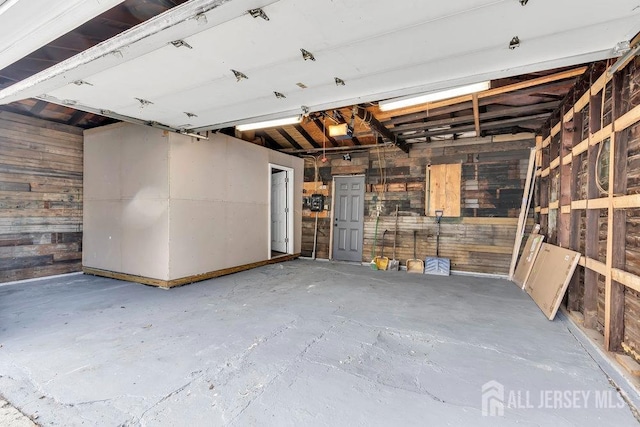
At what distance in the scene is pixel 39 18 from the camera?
5.89 feet

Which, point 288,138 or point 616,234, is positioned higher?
point 288,138

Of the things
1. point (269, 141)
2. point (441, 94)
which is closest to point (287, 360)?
point (441, 94)

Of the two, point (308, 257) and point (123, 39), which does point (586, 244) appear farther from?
point (308, 257)

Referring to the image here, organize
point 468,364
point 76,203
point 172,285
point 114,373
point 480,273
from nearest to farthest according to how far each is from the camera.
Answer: point 114,373, point 468,364, point 172,285, point 76,203, point 480,273

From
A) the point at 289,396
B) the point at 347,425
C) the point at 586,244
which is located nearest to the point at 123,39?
the point at 289,396

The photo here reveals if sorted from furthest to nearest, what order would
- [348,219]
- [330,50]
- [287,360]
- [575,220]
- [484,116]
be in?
[348,219] → [484,116] → [575,220] → [287,360] → [330,50]

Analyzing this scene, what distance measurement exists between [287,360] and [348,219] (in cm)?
485

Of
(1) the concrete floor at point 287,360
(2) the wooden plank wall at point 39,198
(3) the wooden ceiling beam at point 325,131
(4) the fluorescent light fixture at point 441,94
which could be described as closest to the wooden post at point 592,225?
(1) the concrete floor at point 287,360

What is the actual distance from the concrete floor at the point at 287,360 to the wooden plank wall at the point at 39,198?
747 mm

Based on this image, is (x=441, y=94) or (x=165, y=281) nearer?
(x=441, y=94)

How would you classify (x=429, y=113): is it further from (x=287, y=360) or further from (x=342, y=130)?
(x=287, y=360)

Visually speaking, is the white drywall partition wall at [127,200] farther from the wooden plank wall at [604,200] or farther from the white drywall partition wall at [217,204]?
the wooden plank wall at [604,200]

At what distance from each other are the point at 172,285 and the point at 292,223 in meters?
3.21

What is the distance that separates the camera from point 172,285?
438 cm
